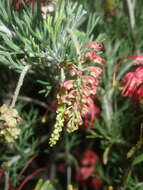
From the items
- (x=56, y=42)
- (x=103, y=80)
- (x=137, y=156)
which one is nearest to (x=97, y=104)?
(x=103, y=80)

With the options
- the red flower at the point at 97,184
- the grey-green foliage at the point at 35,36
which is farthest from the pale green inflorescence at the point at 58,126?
the red flower at the point at 97,184

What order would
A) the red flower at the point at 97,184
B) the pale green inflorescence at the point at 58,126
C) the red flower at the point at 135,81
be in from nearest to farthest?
the pale green inflorescence at the point at 58,126, the red flower at the point at 135,81, the red flower at the point at 97,184

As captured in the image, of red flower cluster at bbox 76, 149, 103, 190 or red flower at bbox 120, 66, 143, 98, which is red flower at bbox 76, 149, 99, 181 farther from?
red flower at bbox 120, 66, 143, 98

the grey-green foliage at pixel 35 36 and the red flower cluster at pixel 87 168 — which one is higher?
the grey-green foliage at pixel 35 36

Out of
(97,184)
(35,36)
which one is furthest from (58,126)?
(97,184)

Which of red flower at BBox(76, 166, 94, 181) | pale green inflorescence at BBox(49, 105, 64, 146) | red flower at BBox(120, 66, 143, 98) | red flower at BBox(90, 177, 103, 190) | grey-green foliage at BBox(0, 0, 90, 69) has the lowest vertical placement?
red flower at BBox(90, 177, 103, 190)

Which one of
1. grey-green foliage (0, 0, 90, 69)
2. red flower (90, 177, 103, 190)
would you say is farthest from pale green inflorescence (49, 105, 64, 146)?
red flower (90, 177, 103, 190)

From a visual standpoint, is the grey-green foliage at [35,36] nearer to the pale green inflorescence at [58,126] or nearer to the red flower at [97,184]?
the pale green inflorescence at [58,126]

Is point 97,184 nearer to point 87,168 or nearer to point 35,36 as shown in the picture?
point 87,168
